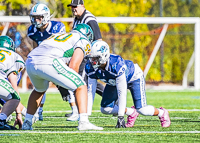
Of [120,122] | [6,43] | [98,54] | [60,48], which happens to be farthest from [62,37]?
[120,122]

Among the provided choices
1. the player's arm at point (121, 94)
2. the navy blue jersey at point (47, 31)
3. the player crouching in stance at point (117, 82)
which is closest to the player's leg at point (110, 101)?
the player crouching in stance at point (117, 82)

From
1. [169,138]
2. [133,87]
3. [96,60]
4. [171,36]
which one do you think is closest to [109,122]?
[133,87]

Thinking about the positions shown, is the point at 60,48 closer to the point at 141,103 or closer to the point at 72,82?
the point at 72,82

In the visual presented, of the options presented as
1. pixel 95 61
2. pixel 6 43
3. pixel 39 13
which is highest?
pixel 39 13

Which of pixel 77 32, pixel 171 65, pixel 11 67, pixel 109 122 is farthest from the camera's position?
pixel 171 65

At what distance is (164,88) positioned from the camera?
13.6 m

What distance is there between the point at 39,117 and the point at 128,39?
25.9ft

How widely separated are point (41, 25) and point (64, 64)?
156 cm

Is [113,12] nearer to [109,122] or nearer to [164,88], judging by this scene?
[164,88]

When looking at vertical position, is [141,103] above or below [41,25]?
below

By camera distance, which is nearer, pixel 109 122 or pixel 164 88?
pixel 109 122

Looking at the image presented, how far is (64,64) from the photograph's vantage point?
451 cm

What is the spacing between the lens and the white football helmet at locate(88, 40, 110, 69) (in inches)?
189

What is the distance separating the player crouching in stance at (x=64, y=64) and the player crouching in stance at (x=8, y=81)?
39 centimetres
